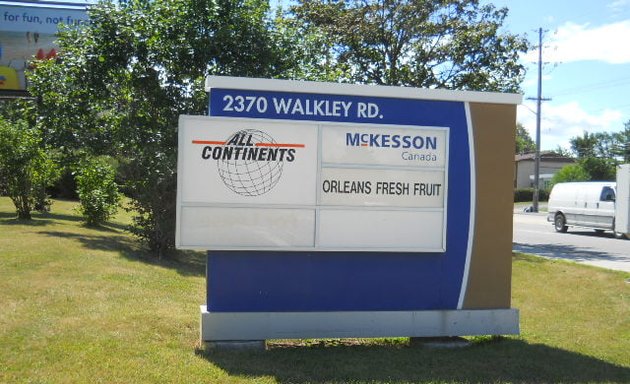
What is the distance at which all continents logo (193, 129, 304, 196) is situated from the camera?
6438 mm

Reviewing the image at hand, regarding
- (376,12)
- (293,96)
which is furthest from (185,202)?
(376,12)

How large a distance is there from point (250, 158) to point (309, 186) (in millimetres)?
661

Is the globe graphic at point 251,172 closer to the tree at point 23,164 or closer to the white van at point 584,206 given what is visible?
the tree at point 23,164

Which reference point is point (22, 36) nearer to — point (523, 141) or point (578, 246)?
point (578, 246)

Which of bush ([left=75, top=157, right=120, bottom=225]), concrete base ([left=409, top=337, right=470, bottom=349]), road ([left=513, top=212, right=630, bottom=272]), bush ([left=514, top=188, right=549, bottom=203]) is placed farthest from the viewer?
bush ([left=514, top=188, right=549, bottom=203])

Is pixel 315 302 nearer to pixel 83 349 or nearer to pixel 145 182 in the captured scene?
pixel 83 349

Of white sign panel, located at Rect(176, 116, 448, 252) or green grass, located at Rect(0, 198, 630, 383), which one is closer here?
green grass, located at Rect(0, 198, 630, 383)

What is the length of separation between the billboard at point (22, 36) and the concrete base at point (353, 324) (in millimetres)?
23344

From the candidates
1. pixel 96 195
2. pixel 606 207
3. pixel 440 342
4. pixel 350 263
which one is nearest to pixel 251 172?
pixel 350 263

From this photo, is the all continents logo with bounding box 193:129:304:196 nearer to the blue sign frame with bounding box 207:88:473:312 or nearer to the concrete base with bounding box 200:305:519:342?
the blue sign frame with bounding box 207:88:473:312

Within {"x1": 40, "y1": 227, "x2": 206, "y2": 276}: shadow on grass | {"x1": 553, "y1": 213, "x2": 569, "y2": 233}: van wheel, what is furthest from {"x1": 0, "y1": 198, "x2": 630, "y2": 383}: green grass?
{"x1": 553, "y1": 213, "x2": 569, "y2": 233}: van wheel

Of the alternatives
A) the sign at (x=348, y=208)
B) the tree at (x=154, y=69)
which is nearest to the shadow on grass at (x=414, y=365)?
the sign at (x=348, y=208)

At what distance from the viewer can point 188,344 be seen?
6543 mm

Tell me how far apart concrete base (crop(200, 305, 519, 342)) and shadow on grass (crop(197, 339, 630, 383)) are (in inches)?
6.9
